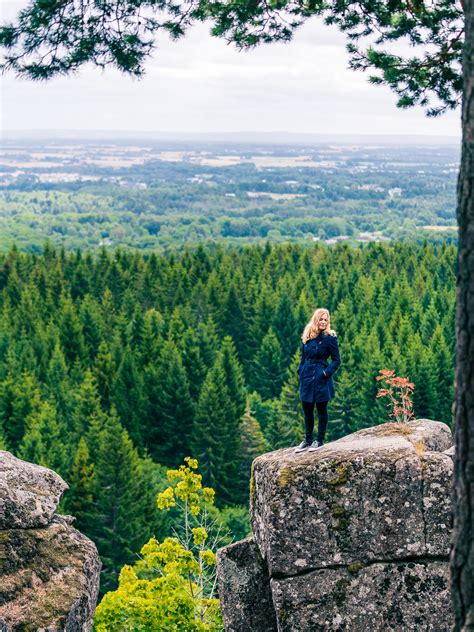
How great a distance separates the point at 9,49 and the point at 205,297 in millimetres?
66770

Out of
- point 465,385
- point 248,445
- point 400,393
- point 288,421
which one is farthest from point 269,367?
point 465,385

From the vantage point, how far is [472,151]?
559 cm

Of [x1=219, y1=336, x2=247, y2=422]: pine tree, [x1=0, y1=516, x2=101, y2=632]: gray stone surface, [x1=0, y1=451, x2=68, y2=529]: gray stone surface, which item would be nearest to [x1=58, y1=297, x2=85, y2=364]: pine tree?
[x1=219, y1=336, x2=247, y2=422]: pine tree

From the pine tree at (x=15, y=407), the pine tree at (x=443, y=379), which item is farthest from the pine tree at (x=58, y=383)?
the pine tree at (x=443, y=379)

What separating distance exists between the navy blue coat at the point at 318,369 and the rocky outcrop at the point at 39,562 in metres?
3.68

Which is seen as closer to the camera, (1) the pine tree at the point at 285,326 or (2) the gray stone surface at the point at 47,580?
(2) the gray stone surface at the point at 47,580

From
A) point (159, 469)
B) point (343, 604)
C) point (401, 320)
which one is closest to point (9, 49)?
point (343, 604)

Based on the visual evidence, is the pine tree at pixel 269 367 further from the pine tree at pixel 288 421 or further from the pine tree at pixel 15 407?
the pine tree at pixel 15 407

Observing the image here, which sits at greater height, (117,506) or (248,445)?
(117,506)

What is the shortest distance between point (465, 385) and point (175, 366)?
167 feet

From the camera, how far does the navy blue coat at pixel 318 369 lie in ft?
39.4

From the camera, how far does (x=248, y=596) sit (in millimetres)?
12070

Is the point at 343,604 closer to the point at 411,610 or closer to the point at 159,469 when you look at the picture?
the point at 411,610

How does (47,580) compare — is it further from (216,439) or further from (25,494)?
(216,439)
